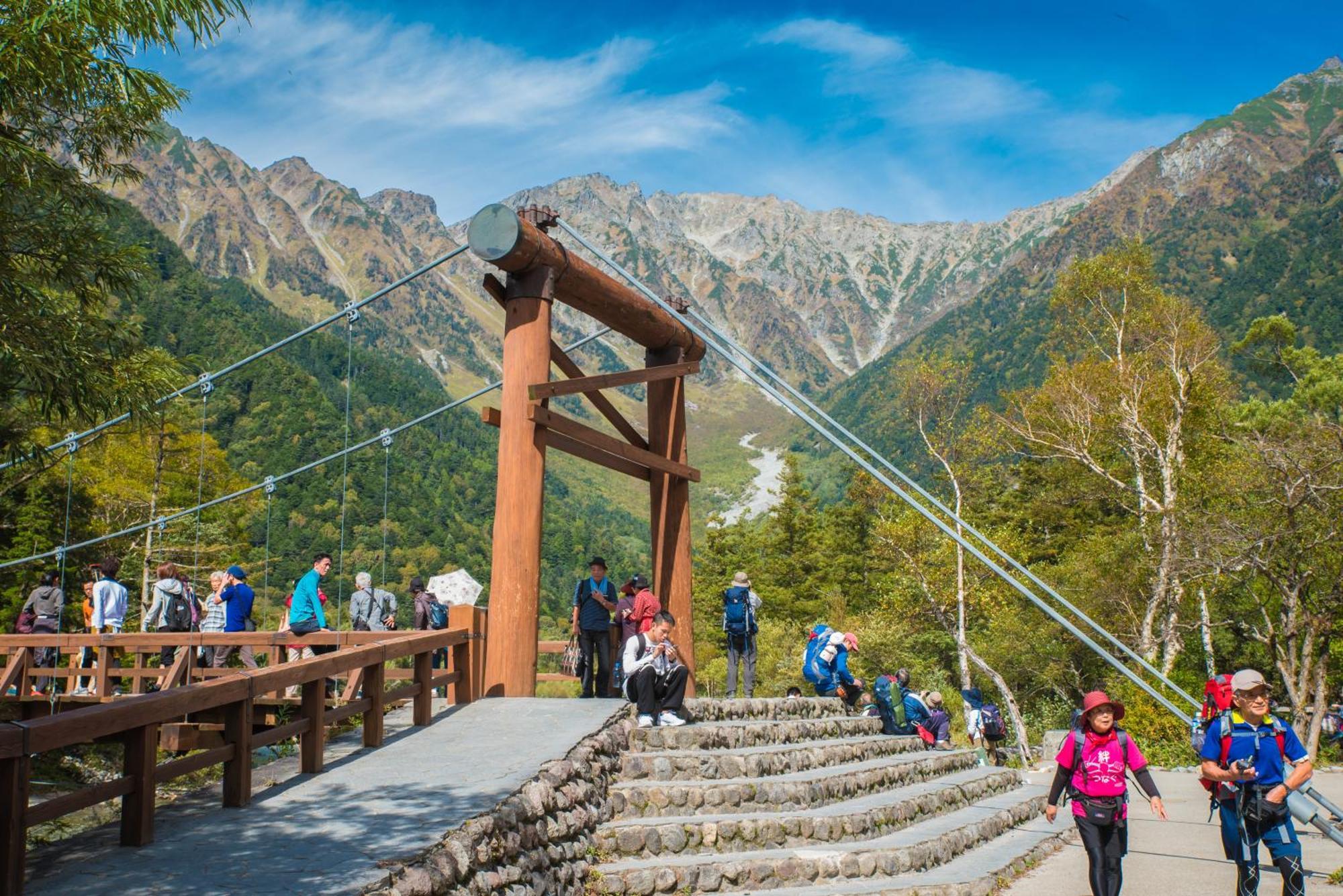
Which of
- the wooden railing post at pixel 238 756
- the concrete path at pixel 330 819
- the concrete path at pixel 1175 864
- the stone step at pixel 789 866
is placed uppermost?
the wooden railing post at pixel 238 756

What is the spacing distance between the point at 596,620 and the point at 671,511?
1.62m

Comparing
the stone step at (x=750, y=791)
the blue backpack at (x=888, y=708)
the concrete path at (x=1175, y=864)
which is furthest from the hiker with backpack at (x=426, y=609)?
the concrete path at (x=1175, y=864)

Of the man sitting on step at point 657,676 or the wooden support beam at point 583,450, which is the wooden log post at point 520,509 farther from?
the man sitting on step at point 657,676

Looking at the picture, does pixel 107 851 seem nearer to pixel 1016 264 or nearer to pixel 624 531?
pixel 624 531

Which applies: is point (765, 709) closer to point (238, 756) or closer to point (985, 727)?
point (238, 756)

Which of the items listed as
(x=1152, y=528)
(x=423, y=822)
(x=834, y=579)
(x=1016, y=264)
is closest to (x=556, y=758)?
(x=423, y=822)

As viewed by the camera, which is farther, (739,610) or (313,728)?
(739,610)

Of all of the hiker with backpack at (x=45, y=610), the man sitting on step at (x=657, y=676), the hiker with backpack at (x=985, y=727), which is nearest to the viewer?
the man sitting on step at (x=657, y=676)

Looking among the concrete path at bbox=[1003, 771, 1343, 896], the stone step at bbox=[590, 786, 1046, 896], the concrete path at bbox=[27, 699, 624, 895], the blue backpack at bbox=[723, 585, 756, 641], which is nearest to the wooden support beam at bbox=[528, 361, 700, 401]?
the blue backpack at bbox=[723, 585, 756, 641]

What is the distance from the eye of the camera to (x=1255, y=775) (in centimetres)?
612

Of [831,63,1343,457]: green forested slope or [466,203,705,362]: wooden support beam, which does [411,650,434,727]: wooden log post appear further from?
[831,63,1343,457]: green forested slope

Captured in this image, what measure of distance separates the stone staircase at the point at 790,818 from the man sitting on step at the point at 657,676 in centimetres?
26

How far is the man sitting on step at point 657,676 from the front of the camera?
8.93m

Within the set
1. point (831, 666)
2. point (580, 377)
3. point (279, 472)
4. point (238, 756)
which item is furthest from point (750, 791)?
point (279, 472)
